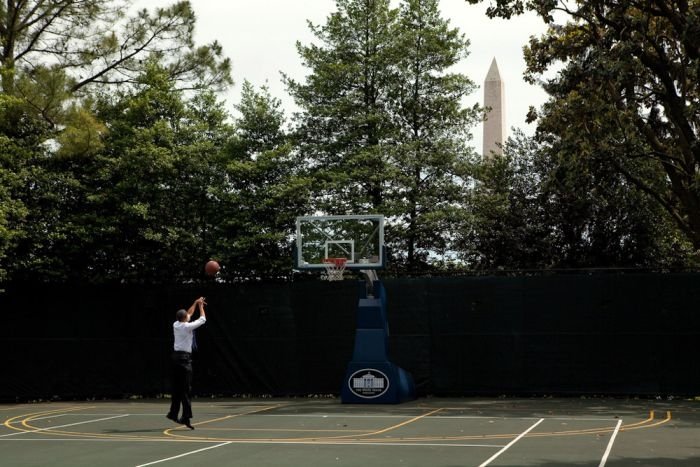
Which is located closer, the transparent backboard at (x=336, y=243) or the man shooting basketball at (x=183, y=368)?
the man shooting basketball at (x=183, y=368)

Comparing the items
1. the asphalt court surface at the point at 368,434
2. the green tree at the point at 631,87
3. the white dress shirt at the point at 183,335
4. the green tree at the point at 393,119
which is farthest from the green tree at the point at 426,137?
the white dress shirt at the point at 183,335

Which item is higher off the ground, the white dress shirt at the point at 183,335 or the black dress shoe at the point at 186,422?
the white dress shirt at the point at 183,335

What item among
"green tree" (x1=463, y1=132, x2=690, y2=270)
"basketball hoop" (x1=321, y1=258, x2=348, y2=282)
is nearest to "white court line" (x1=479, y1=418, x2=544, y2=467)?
"basketball hoop" (x1=321, y1=258, x2=348, y2=282)

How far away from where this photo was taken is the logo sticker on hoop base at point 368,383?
1762 centimetres

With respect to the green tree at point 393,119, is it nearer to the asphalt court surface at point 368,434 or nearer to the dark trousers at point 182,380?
the asphalt court surface at point 368,434

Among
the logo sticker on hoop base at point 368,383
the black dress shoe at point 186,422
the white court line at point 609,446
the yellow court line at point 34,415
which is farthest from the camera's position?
the logo sticker on hoop base at point 368,383

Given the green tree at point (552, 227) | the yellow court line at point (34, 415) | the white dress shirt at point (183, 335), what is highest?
the green tree at point (552, 227)

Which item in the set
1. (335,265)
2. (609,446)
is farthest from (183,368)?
(609,446)

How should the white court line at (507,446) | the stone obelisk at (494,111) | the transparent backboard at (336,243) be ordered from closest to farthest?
1. the white court line at (507,446)
2. the transparent backboard at (336,243)
3. the stone obelisk at (494,111)

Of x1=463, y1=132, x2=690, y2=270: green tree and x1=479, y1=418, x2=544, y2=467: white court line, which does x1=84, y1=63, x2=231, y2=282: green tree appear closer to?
x1=463, y1=132, x2=690, y2=270: green tree

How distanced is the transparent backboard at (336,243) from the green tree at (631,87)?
17.5 feet

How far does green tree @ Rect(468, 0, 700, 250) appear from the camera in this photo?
1956 cm

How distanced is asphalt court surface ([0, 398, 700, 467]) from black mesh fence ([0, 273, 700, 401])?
2.03ft

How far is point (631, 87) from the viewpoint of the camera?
Answer: 2141cm
